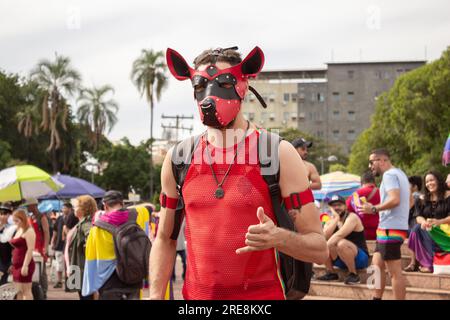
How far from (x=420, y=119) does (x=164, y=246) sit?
47290 mm

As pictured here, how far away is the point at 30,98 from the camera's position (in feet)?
185

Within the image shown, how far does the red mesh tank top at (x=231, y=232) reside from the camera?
10.00 feet

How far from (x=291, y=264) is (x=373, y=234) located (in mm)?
8678

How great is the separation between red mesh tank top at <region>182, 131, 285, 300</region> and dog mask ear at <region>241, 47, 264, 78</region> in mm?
342

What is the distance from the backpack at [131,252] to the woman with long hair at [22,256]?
2836 mm

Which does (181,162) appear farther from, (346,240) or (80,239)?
(346,240)

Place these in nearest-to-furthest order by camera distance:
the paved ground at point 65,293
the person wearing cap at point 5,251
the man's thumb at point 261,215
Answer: the man's thumb at point 261,215 → the person wearing cap at point 5,251 → the paved ground at point 65,293

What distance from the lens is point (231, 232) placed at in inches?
120

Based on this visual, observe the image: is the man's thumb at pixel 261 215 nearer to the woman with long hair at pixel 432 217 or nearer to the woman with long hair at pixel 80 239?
the woman with long hair at pixel 432 217

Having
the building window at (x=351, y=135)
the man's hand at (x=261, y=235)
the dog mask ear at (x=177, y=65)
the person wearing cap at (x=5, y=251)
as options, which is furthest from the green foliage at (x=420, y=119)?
the building window at (x=351, y=135)

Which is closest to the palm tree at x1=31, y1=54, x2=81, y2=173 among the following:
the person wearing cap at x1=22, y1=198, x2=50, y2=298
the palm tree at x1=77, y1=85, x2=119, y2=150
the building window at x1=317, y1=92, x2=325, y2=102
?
the palm tree at x1=77, y1=85, x2=119, y2=150

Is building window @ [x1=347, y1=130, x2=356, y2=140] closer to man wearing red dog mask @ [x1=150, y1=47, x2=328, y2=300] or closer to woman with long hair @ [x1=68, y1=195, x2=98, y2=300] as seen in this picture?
woman with long hair @ [x1=68, y1=195, x2=98, y2=300]
